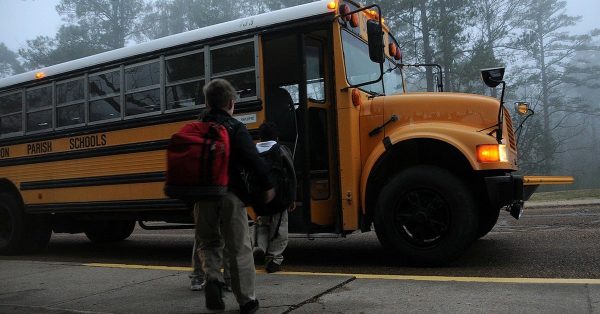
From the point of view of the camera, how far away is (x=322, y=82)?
5.78m

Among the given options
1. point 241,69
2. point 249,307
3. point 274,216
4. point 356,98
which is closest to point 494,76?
point 356,98

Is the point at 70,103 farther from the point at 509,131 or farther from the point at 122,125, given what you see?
the point at 509,131

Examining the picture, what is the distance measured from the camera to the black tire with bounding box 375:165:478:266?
15.8 feet

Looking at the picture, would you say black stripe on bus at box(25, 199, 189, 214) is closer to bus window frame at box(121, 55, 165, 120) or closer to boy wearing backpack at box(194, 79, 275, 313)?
bus window frame at box(121, 55, 165, 120)

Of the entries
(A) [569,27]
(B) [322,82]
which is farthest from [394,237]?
(A) [569,27]

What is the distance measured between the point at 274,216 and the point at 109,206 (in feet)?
8.49

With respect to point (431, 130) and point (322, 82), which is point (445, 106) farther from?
point (322, 82)

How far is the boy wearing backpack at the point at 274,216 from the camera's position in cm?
464

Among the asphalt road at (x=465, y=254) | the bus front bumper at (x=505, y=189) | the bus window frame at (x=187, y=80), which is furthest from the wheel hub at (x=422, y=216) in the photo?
the bus window frame at (x=187, y=80)

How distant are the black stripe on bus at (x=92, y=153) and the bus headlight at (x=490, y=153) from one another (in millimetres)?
3435

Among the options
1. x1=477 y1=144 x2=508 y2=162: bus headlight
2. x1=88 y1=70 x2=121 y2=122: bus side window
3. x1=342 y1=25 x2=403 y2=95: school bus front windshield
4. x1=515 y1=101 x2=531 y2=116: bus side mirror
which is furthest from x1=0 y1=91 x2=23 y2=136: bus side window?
x1=515 y1=101 x2=531 y2=116: bus side mirror

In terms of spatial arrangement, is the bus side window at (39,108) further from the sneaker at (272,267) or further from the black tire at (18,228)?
the sneaker at (272,267)

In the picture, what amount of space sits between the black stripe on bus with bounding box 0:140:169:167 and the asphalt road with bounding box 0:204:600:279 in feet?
4.47

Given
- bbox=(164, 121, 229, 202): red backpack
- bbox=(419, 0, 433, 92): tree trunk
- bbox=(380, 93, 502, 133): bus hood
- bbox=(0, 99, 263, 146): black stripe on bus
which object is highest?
bbox=(419, 0, 433, 92): tree trunk
